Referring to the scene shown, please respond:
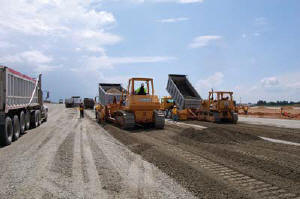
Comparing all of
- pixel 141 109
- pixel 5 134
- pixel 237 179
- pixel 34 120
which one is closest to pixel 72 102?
pixel 34 120

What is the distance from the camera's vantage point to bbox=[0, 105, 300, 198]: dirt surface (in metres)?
4.89

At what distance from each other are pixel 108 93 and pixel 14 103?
1030 centimetres

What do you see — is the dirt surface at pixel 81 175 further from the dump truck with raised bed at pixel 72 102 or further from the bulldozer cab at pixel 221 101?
the dump truck with raised bed at pixel 72 102

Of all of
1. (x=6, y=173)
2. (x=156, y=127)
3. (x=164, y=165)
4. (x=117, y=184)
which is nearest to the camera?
(x=117, y=184)

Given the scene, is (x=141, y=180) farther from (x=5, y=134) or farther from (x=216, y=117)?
(x=216, y=117)

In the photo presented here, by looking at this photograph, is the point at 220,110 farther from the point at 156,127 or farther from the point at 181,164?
the point at 181,164

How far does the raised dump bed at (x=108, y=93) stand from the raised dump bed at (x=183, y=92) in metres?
4.58

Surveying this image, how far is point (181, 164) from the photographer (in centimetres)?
679

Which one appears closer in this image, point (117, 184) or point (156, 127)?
point (117, 184)

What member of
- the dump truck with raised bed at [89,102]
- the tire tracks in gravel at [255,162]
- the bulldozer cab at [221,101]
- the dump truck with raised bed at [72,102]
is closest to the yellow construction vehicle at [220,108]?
the bulldozer cab at [221,101]

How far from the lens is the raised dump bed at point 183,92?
22.1 meters

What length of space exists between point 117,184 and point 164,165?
5.76ft

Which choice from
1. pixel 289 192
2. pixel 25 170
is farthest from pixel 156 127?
pixel 289 192

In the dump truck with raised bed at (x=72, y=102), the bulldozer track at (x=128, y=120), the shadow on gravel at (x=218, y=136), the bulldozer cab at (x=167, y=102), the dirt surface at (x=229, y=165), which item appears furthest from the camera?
the dump truck with raised bed at (x=72, y=102)
